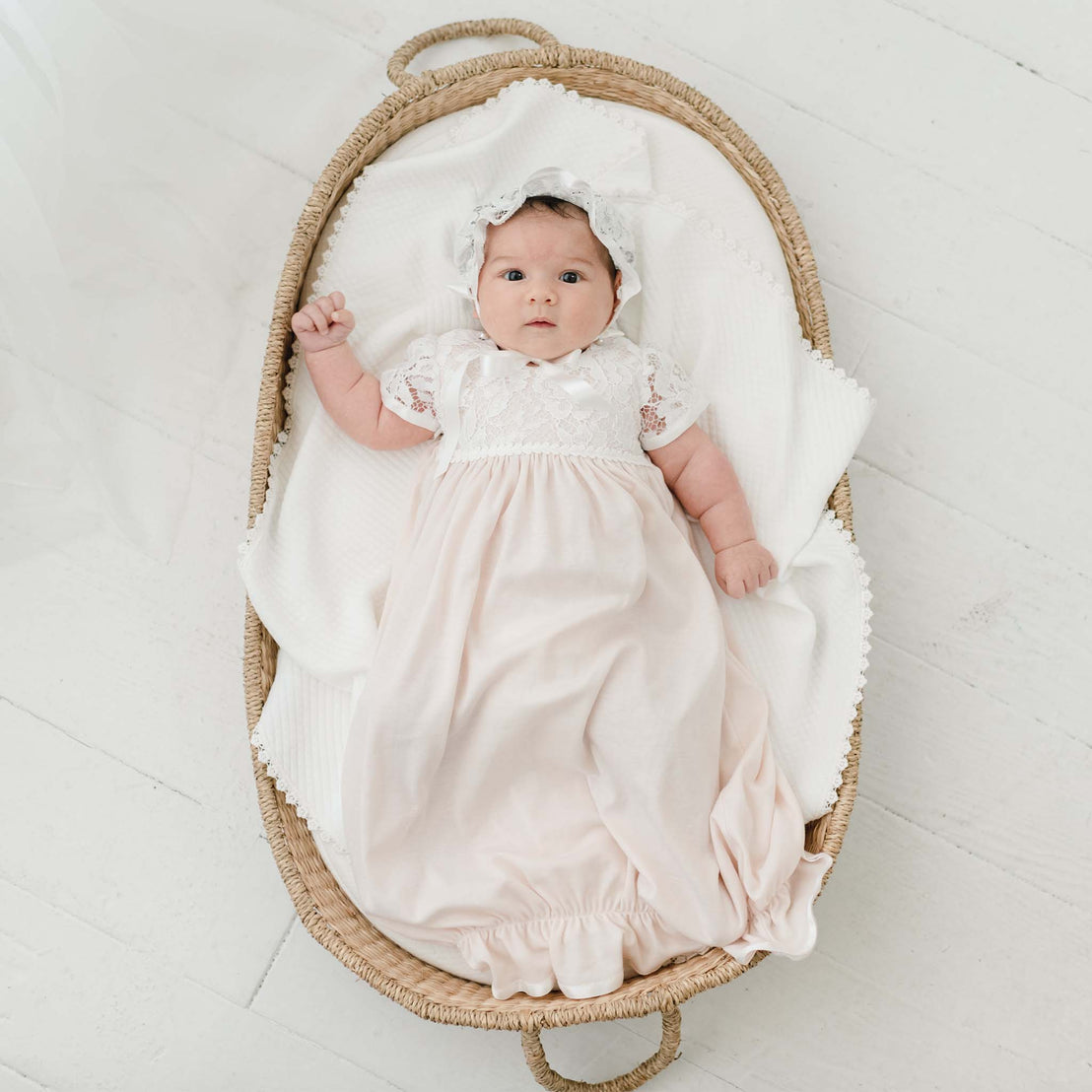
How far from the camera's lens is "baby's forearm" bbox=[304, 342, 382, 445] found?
4.70 ft

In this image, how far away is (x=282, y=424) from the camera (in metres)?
1.49

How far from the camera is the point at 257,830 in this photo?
1554mm

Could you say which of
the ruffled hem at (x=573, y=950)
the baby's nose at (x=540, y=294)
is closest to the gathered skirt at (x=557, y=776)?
the ruffled hem at (x=573, y=950)

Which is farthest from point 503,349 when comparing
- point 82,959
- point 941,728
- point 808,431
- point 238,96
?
point 82,959

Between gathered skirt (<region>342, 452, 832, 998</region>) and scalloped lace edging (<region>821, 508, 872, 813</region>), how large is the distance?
7 centimetres

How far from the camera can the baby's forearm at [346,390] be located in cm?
143

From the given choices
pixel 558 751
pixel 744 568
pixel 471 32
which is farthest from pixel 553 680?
pixel 471 32

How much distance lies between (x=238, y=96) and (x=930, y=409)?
1171mm

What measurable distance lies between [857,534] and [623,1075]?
868mm

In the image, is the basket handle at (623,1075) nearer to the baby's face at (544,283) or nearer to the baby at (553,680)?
the baby at (553,680)

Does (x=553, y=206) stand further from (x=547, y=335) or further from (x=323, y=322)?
(x=323, y=322)

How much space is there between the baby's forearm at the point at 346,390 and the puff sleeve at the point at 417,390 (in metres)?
0.02

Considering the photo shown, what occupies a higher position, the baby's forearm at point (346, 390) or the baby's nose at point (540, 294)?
the baby's nose at point (540, 294)

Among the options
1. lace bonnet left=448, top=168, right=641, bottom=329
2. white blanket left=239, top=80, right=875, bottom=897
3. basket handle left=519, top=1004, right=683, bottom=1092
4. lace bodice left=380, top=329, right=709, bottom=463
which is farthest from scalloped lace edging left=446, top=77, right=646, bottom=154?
basket handle left=519, top=1004, right=683, bottom=1092
